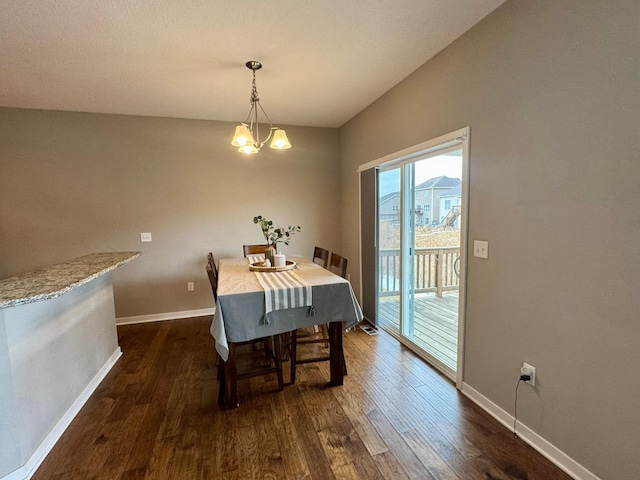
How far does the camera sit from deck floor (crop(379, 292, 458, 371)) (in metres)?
2.65

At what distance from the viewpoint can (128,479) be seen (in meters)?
1.54

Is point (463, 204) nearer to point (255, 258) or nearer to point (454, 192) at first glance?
point (454, 192)

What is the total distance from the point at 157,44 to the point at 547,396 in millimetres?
3300

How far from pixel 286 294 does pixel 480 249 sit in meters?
1.34

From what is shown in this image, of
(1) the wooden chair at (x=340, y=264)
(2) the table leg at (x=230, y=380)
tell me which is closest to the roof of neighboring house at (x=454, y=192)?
(1) the wooden chair at (x=340, y=264)

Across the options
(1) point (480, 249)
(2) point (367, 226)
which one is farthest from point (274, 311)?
(2) point (367, 226)

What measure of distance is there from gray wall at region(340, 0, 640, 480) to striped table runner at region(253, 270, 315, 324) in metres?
1.16

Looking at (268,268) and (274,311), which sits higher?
(268,268)

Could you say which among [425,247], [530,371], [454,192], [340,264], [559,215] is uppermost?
[454,192]

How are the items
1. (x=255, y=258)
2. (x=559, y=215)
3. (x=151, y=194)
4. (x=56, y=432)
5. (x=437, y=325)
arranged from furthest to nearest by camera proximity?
1. (x=151, y=194)
2. (x=255, y=258)
3. (x=437, y=325)
4. (x=56, y=432)
5. (x=559, y=215)

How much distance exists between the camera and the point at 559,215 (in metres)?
1.53

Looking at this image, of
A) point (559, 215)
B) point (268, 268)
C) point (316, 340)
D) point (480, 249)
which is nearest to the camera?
point (559, 215)

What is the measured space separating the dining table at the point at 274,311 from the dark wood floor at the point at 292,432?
24cm

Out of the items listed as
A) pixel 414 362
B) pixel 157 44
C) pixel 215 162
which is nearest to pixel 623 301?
pixel 414 362
